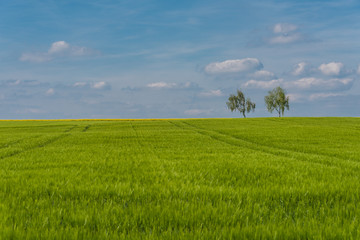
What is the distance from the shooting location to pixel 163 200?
5855 mm

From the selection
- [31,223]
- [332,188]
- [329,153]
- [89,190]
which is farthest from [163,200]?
[329,153]

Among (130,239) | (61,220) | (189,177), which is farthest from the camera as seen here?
(189,177)

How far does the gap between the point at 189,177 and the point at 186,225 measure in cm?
421

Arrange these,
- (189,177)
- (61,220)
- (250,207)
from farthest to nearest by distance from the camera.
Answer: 1. (189,177)
2. (250,207)
3. (61,220)

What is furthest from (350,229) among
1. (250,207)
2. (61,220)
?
(61,220)

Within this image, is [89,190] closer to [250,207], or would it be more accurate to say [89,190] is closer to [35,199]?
[35,199]

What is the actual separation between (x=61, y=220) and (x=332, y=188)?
5.93 metres

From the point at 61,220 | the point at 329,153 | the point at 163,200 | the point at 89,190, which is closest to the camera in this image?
the point at 61,220

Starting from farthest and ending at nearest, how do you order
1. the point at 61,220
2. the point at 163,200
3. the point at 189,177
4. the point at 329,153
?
1. the point at 329,153
2. the point at 189,177
3. the point at 163,200
4. the point at 61,220

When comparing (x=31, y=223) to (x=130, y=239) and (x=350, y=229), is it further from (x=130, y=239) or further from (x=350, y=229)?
(x=350, y=229)

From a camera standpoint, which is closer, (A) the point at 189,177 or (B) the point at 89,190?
(B) the point at 89,190

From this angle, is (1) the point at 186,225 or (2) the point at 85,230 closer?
(2) the point at 85,230

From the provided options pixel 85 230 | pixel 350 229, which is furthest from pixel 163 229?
pixel 350 229

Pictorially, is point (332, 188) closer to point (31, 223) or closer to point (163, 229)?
point (163, 229)
